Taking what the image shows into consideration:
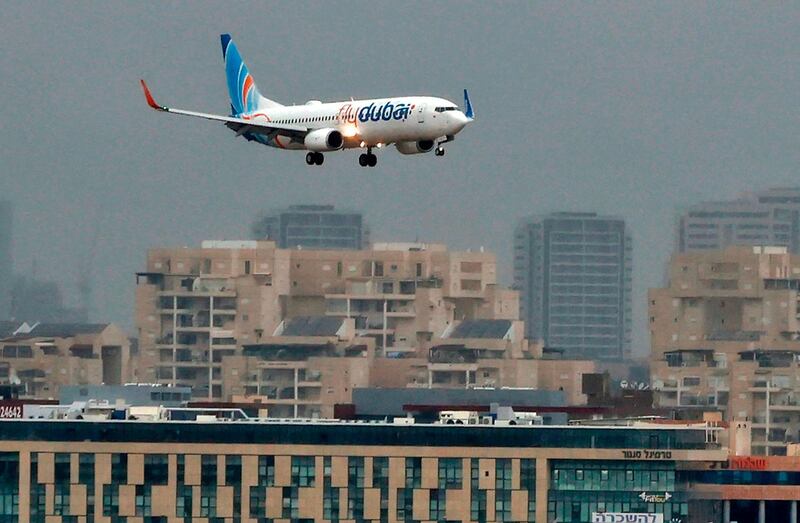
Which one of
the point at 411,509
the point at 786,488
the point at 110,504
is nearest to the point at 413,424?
the point at 411,509

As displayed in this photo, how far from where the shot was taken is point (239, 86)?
187750 mm

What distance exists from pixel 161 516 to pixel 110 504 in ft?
8.86

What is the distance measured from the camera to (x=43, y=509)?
170m

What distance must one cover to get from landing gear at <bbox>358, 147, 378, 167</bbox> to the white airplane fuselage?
49 cm

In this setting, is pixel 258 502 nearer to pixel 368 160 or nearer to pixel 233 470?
pixel 233 470

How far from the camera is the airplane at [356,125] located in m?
151

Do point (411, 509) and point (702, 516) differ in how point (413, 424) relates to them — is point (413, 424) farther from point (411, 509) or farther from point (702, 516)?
point (702, 516)

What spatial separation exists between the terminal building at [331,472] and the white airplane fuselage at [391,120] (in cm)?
1932

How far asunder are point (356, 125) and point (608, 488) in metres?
27.0

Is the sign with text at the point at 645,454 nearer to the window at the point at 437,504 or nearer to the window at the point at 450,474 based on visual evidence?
the window at the point at 450,474

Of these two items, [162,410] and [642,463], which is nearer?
[642,463]

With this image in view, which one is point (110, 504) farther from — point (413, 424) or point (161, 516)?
point (413, 424)

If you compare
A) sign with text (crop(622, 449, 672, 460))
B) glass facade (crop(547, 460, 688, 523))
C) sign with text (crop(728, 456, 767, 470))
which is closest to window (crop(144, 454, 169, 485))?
glass facade (crop(547, 460, 688, 523))

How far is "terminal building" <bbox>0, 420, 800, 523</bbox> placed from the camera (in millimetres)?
169000
